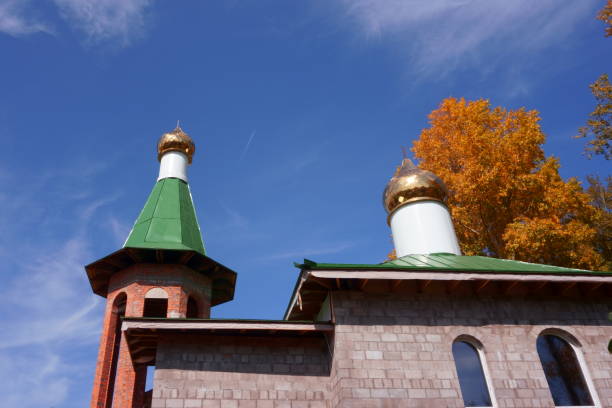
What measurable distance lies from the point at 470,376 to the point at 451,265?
7.08 ft

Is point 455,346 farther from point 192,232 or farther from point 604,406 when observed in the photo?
point 192,232

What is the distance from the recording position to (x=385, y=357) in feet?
26.1

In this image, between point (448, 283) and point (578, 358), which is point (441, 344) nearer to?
point (448, 283)

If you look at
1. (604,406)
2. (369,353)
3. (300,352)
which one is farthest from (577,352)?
(300,352)

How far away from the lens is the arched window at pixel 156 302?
1186 centimetres

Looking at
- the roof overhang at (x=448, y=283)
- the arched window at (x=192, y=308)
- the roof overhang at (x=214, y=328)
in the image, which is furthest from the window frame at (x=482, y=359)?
the arched window at (x=192, y=308)

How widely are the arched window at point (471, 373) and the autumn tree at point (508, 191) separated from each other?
747 centimetres

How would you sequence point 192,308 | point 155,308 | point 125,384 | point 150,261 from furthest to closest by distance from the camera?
point 155,308 → point 192,308 → point 150,261 → point 125,384

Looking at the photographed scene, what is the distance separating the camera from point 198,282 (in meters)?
12.9

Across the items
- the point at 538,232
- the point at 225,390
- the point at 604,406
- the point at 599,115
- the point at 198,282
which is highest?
the point at 599,115

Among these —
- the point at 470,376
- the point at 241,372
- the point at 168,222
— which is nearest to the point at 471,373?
the point at 470,376

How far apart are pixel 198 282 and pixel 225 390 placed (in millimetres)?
5092

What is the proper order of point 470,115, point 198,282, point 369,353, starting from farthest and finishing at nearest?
point 470,115 → point 198,282 → point 369,353

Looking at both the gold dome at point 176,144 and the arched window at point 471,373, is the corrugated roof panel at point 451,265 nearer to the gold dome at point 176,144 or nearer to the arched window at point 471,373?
the arched window at point 471,373
